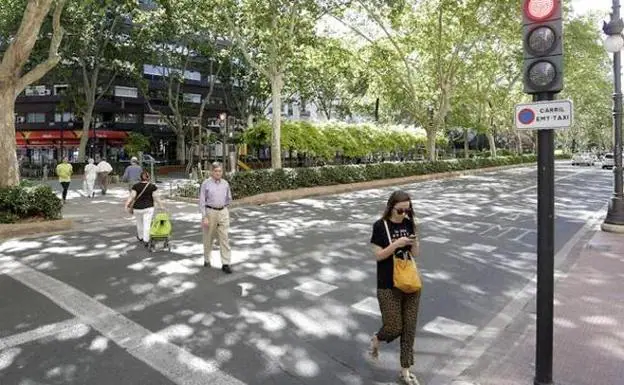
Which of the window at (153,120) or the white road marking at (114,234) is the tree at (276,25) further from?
the window at (153,120)

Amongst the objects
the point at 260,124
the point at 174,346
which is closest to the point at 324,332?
the point at 174,346

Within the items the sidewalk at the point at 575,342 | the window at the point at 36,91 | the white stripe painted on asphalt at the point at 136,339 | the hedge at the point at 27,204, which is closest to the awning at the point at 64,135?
the window at the point at 36,91

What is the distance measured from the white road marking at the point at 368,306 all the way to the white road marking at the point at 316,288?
0.60 meters

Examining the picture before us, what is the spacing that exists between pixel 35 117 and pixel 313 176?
120 feet

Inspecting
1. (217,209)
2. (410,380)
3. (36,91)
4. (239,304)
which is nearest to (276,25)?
(217,209)

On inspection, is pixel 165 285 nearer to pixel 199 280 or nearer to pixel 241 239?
pixel 199 280

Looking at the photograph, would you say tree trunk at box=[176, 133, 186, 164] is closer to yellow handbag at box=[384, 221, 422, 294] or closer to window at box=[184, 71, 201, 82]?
window at box=[184, 71, 201, 82]

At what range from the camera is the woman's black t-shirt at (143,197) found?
32.6 feet

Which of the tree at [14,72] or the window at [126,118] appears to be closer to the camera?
the tree at [14,72]

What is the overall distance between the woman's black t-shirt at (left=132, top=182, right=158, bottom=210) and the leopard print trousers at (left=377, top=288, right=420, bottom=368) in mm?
6745

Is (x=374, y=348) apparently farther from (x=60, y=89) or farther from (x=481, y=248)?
(x=60, y=89)

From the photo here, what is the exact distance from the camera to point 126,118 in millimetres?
48875

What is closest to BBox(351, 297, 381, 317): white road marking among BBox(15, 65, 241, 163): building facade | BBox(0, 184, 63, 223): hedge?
BBox(0, 184, 63, 223): hedge

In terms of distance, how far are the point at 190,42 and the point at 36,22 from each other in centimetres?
2447
